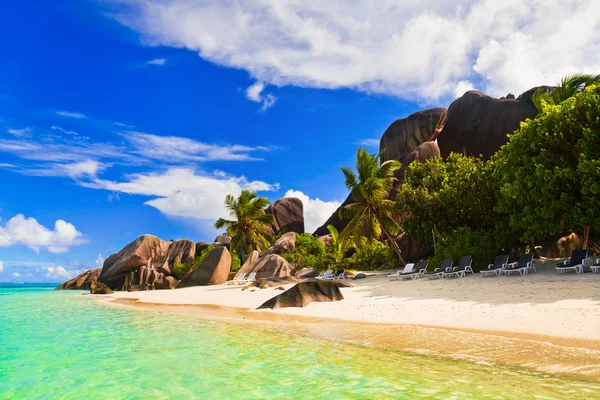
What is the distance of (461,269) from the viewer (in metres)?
17.8

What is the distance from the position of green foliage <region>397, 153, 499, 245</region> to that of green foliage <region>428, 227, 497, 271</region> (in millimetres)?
1082

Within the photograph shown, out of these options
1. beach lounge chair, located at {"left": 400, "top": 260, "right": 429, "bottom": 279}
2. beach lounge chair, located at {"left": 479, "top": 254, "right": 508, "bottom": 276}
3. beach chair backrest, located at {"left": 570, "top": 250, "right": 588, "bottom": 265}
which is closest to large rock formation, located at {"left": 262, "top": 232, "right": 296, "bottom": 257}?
beach lounge chair, located at {"left": 400, "top": 260, "right": 429, "bottom": 279}

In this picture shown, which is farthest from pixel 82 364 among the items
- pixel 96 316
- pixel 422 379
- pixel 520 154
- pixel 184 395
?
pixel 520 154

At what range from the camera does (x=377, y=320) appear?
32.4 feet

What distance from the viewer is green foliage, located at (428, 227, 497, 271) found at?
18969 millimetres

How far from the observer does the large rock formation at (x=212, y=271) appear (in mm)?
27047

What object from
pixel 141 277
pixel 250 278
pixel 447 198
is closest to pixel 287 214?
pixel 141 277

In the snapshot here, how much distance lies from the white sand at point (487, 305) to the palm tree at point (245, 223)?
2000cm

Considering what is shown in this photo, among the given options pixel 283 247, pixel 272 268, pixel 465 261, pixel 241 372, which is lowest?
pixel 241 372

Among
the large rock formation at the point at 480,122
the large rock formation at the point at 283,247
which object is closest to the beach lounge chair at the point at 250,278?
the large rock formation at the point at 283,247

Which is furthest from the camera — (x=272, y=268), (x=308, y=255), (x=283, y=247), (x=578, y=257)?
(x=283, y=247)

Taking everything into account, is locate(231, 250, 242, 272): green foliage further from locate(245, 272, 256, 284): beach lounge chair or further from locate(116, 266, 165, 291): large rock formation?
locate(245, 272, 256, 284): beach lounge chair

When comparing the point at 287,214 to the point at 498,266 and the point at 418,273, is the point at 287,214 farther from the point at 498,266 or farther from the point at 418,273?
the point at 498,266

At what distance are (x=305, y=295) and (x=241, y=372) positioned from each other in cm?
715
